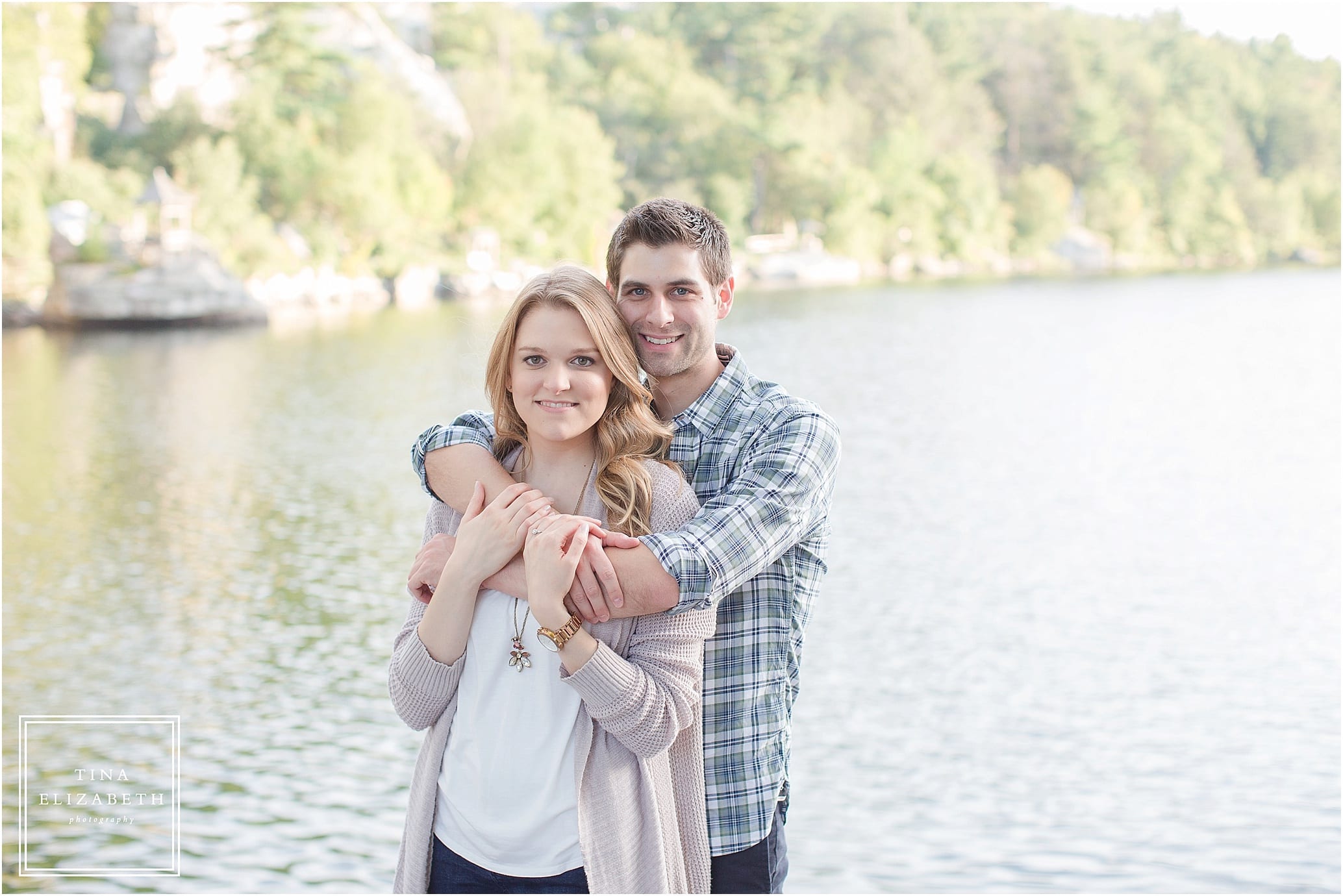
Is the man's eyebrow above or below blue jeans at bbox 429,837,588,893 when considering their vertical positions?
above

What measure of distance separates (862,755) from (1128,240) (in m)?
58.4

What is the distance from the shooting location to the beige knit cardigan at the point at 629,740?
5.84 ft

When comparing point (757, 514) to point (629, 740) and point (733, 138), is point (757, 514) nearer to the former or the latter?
point (629, 740)

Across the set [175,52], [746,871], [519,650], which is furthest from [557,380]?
[175,52]

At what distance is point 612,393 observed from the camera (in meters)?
1.94

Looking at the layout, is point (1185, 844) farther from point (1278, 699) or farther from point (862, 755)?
point (1278, 699)

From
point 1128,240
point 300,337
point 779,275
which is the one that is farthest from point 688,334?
point 1128,240

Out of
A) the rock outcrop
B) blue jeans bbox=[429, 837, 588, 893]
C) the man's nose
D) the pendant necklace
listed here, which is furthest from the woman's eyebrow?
the rock outcrop

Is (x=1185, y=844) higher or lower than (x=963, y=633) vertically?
lower

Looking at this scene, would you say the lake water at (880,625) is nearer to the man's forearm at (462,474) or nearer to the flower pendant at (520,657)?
the man's forearm at (462,474)

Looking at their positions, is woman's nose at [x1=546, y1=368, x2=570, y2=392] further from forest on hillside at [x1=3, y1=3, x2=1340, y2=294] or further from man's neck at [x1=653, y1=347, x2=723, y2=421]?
forest on hillside at [x1=3, y1=3, x2=1340, y2=294]

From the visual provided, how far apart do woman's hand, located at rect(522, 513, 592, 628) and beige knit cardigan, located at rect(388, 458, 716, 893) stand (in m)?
0.09

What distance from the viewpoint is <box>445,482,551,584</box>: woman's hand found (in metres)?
Result: 1.81

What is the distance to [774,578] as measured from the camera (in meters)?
2.02
